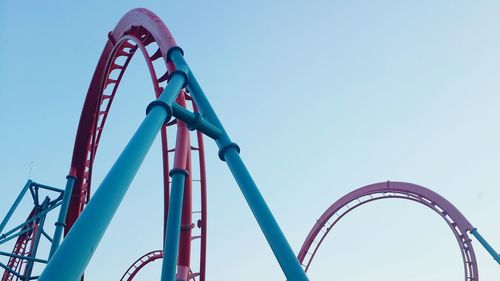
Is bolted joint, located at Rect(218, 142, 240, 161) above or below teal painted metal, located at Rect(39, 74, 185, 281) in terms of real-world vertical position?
above

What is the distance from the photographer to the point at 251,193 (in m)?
4.39

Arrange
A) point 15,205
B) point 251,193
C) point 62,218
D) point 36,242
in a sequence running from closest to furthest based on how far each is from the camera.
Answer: point 251,193
point 62,218
point 36,242
point 15,205

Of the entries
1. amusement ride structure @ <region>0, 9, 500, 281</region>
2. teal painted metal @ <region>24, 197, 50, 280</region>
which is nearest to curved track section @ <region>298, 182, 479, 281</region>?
amusement ride structure @ <region>0, 9, 500, 281</region>

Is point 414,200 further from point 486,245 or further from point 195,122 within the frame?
point 195,122

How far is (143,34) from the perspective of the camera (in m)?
8.04

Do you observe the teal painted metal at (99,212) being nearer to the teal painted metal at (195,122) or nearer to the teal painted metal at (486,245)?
the teal painted metal at (195,122)

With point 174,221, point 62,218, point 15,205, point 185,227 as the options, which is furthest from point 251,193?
point 15,205

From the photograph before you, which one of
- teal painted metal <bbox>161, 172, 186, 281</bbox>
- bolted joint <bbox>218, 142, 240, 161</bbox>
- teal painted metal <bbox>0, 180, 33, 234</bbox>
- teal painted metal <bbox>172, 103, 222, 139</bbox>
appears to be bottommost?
teal painted metal <bbox>161, 172, 186, 281</bbox>

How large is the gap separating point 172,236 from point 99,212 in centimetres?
271

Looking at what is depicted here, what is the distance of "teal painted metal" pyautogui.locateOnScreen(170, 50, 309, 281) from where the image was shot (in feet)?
12.5

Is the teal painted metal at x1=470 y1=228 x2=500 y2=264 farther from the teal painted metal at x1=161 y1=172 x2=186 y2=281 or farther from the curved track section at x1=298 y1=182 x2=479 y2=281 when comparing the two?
the teal painted metal at x1=161 y1=172 x2=186 y2=281

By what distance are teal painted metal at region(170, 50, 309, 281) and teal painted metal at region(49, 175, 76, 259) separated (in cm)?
470

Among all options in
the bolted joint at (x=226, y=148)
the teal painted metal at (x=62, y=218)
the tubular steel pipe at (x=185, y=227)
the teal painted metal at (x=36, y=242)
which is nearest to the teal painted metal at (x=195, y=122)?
the bolted joint at (x=226, y=148)

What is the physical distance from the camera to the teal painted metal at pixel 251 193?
3820 mm
